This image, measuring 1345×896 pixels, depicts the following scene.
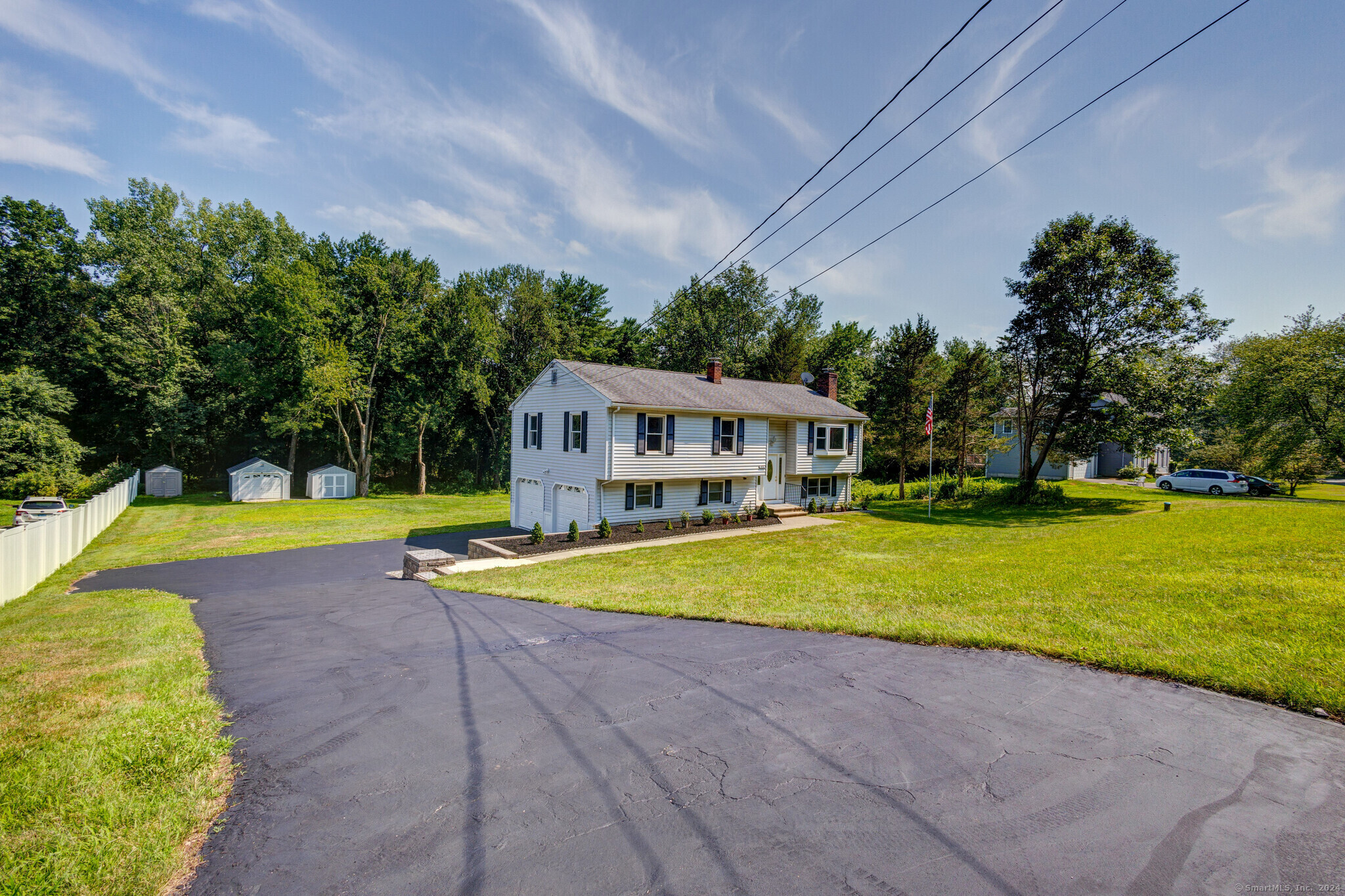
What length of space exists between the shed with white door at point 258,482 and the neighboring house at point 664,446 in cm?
2085

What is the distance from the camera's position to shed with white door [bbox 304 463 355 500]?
37750mm

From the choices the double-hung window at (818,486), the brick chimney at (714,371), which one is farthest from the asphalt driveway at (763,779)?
the double-hung window at (818,486)

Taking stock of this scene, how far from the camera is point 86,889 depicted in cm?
317

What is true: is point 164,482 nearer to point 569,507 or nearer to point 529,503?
point 529,503

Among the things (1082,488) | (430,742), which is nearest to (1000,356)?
(1082,488)

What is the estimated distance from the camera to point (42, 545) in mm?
13289

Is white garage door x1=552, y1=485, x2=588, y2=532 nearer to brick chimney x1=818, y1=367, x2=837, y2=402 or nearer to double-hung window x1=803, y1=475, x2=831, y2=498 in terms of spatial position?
double-hung window x1=803, y1=475, x2=831, y2=498

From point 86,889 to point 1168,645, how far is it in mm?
10666

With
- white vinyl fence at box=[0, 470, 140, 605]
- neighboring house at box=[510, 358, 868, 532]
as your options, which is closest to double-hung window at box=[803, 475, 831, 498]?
neighboring house at box=[510, 358, 868, 532]

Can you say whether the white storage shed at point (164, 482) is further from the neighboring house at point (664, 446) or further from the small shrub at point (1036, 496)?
the small shrub at point (1036, 496)

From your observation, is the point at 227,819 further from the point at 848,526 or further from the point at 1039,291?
the point at 1039,291

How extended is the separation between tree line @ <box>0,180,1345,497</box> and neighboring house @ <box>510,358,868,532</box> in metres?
5.98

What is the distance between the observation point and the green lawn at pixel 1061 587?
6.95 m

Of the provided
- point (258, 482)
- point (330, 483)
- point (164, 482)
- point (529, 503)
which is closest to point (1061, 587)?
point (529, 503)
